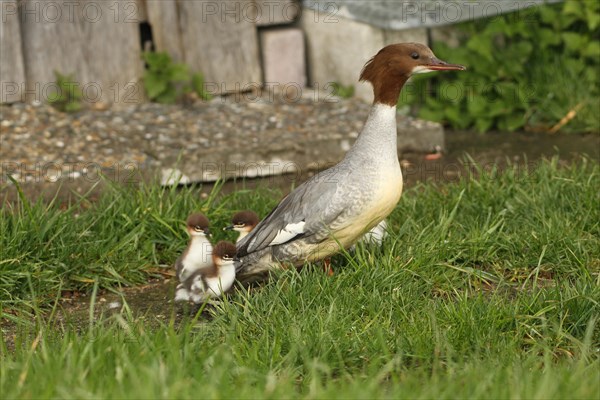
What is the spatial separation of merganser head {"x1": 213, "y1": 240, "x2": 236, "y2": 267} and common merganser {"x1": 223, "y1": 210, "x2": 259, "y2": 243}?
14.4 inches

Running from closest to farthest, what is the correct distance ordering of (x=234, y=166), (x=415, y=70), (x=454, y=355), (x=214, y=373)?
→ (x=214, y=373) → (x=454, y=355) → (x=415, y=70) → (x=234, y=166)

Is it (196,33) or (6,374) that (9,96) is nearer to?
(196,33)

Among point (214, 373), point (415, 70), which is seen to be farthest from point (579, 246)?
point (214, 373)

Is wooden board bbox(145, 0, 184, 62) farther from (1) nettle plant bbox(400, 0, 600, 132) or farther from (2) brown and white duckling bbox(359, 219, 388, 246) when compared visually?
(2) brown and white duckling bbox(359, 219, 388, 246)

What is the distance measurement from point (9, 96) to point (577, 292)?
4.33m

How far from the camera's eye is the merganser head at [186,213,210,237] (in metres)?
5.05

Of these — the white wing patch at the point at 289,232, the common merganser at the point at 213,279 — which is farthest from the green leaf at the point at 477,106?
the common merganser at the point at 213,279

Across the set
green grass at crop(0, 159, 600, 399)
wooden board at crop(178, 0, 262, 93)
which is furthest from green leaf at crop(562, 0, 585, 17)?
wooden board at crop(178, 0, 262, 93)

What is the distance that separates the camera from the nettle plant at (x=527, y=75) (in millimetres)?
7398

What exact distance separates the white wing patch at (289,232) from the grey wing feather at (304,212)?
0.01m

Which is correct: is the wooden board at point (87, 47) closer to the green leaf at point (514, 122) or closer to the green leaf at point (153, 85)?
the green leaf at point (153, 85)

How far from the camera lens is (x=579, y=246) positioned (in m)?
5.02

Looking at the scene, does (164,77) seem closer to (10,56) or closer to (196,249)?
(10,56)

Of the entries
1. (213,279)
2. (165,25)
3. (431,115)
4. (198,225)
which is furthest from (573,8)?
(213,279)
